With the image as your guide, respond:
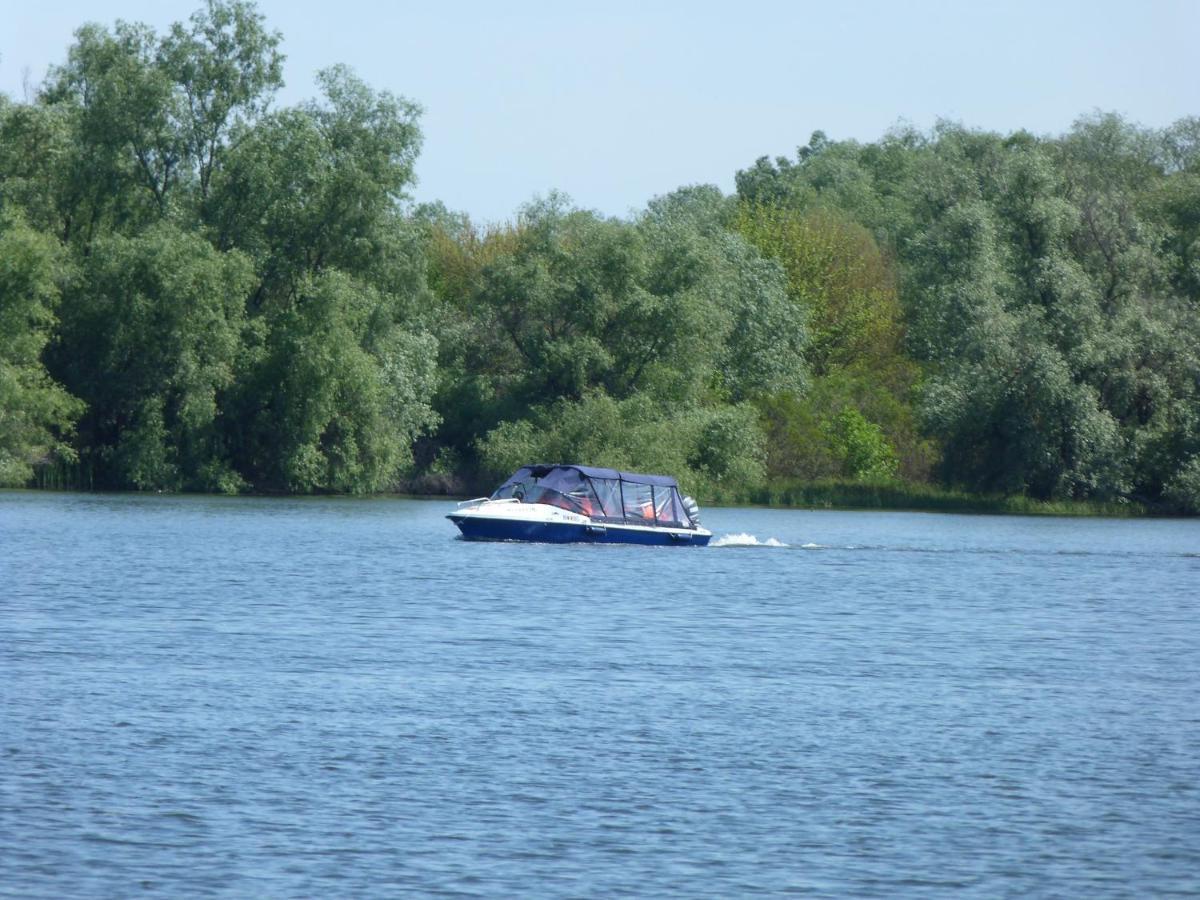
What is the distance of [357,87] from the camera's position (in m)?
96.4

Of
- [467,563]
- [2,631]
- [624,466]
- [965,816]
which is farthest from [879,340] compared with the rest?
[965,816]

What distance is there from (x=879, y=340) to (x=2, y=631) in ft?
326

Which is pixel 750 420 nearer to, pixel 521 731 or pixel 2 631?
pixel 2 631

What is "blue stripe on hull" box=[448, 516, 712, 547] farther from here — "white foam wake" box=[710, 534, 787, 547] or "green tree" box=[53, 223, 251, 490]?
"green tree" box=[53, 223, 251, 490]

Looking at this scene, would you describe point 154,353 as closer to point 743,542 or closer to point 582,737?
point 743,542

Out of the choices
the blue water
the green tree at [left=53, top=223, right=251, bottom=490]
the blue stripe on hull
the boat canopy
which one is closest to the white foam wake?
the blue stripe on hull

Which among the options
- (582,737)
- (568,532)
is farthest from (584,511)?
(582,737)

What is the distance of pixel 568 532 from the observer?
6378cm

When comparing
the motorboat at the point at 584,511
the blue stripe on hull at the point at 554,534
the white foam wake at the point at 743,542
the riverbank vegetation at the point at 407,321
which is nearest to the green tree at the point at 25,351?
the riverbank vegetation at the point at 407,321

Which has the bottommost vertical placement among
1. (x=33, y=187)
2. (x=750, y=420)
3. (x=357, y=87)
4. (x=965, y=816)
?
(x=965, y=816)

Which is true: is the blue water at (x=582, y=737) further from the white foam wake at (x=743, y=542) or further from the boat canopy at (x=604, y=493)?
the white foam wake at (x=743, y=542)

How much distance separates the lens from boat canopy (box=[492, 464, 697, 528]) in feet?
212

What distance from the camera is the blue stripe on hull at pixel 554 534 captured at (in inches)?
2480

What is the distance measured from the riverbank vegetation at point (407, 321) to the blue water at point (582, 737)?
1669 inches
